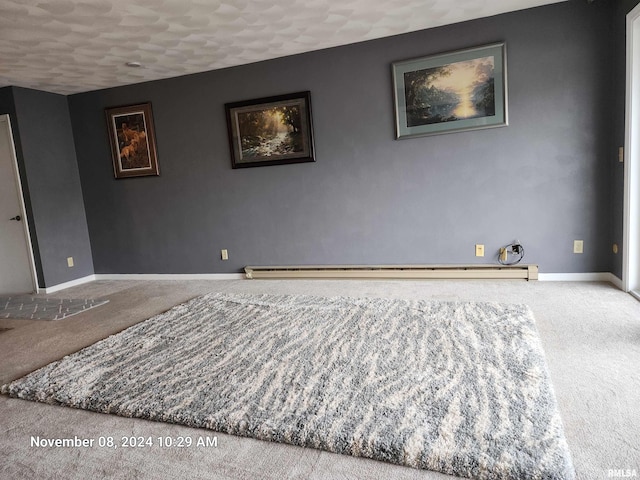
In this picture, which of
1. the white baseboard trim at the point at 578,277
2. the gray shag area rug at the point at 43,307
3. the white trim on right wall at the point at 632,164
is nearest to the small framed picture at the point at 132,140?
the gray shag area rug at the point at 43,307

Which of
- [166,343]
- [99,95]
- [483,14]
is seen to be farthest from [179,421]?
[99,95]

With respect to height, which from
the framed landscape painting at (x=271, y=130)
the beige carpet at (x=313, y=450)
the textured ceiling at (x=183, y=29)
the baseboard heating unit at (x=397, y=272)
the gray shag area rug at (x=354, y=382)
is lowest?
the beige carpet at (x=313, y=450)

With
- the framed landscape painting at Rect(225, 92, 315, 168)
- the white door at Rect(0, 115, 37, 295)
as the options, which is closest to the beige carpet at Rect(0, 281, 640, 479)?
the white door at Rect(0, 115, 37, 295)

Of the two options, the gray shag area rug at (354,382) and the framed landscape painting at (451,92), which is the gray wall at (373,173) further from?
the gray shag area rug at (354,382)

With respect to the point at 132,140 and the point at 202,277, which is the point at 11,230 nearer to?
the point at 132,140

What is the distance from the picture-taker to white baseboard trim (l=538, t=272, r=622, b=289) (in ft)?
11.6

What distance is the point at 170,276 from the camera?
196 inches

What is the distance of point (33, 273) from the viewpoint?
15.5ft

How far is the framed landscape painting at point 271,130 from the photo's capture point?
165 inches

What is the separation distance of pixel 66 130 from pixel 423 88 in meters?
4.21

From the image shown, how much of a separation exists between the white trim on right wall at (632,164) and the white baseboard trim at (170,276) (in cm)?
358

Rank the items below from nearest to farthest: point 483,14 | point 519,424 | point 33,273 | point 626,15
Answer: point 519,424 < point 626,15 < point 483,14 < point 33,273

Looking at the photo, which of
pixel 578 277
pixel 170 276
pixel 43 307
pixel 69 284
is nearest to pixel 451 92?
pixel 578 277

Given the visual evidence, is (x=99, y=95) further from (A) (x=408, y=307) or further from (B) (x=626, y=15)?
(B) (x=626, y=15)
